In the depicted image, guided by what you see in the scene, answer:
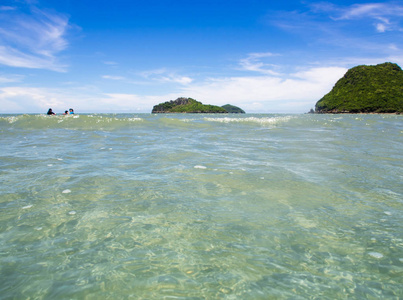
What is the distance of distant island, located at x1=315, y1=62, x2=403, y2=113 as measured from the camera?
117 metres

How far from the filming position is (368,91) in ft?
432

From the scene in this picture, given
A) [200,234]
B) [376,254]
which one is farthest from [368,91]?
[200,234]

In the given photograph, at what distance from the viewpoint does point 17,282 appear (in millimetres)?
2281

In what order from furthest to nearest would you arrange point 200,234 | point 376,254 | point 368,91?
point 368,91 < point 200,234 < point 376,254

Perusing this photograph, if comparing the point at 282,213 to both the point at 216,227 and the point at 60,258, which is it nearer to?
the point at 216,227

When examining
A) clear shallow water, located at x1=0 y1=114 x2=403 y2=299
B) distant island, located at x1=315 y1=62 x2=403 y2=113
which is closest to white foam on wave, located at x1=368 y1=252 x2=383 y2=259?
clear shallow water, located at x1=0 y1=114 x2=403 y2=299

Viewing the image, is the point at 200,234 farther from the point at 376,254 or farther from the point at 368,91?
the point at 368,91

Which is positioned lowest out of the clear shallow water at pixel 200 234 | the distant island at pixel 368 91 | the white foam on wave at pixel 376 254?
the white foam on wave at pixel 376 254

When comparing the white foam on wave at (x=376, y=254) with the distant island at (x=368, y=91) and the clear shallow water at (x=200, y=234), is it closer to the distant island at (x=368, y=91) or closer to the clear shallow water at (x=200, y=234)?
the clear shallow water at (x=200, y=234)

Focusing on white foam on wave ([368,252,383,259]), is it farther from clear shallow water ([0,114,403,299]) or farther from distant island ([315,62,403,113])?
distant island ([315,62,403,113])

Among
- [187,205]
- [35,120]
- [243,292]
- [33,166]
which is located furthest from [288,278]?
[35,120]

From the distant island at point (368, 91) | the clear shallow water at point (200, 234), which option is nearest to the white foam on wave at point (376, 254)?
the clear shallow water at point (200, 234)

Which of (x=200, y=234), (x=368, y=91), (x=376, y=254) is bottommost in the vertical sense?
(x=376, y=254)

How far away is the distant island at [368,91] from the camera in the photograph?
117 metres
